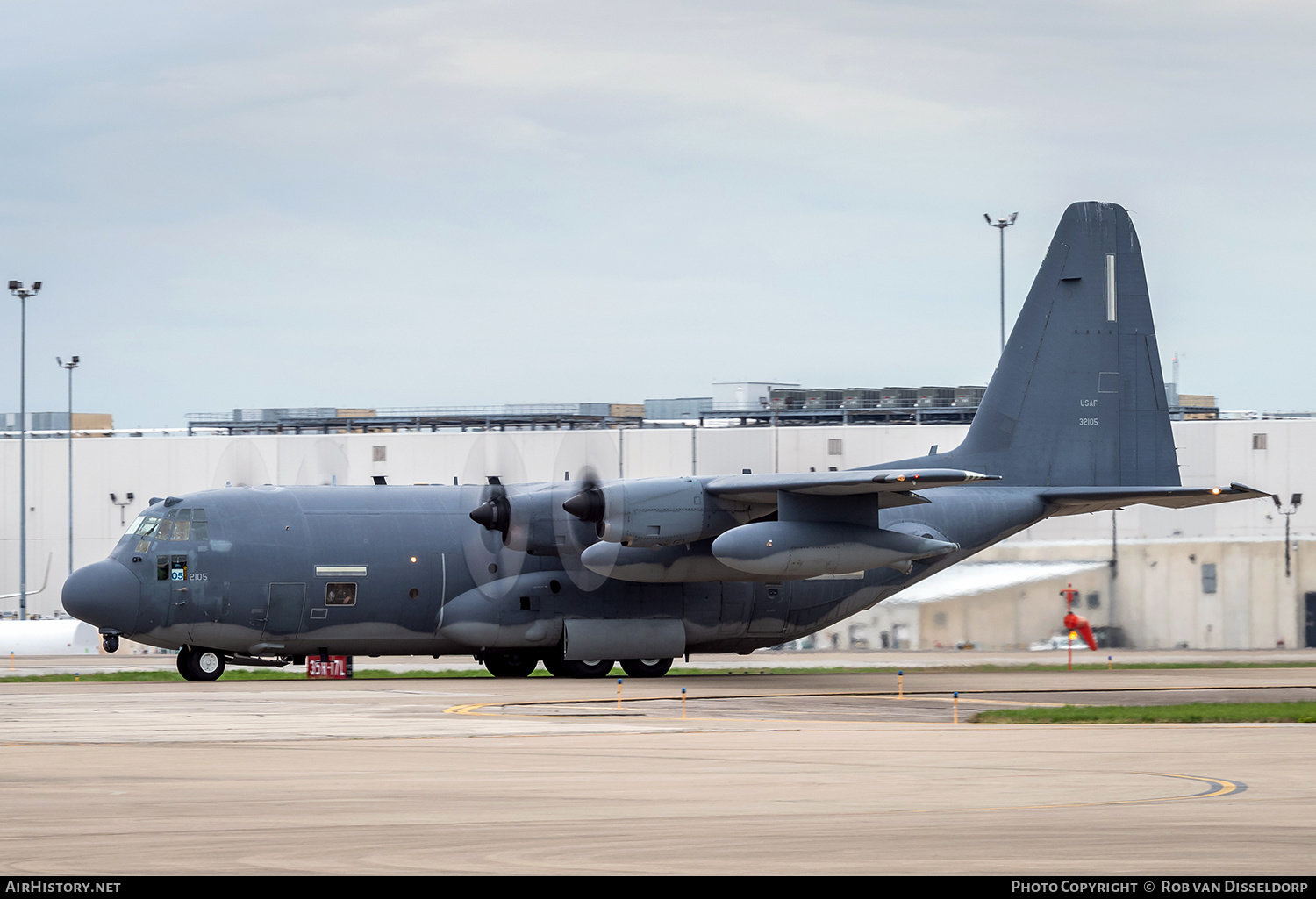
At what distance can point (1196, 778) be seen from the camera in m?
15.9

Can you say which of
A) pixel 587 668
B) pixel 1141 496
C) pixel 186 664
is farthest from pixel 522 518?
pixel 1141 496

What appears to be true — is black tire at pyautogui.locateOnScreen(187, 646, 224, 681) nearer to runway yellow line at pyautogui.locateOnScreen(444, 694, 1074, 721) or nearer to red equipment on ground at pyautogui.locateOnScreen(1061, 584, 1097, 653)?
runway yellow line at pyautogui.locateOnScreen(444, 694, 1074, 721)

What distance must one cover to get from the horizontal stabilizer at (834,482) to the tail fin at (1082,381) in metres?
5.62

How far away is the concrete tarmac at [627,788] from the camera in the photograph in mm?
10797

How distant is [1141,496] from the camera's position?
113 feet

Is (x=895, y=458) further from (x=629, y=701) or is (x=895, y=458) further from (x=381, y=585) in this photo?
(x=629, y=701)

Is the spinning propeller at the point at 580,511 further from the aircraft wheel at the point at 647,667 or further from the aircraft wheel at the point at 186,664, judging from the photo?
the aircraft wheel at the point at 186,664

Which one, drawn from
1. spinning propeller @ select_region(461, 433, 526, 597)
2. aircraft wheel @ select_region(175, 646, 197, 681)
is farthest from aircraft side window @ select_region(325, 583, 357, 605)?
aircraft wheel @ select_region(175, 646, 197, 681)

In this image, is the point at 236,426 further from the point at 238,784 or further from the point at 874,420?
the point at 238,784

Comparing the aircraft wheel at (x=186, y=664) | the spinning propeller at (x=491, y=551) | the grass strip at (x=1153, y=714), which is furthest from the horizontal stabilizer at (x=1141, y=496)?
the aircraft wheel at (x=186, y=664)

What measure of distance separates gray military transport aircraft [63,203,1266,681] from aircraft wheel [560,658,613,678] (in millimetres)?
57

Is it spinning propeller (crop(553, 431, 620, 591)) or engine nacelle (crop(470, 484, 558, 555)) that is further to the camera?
engine nacelle (crop(470, 484, 558, 555))

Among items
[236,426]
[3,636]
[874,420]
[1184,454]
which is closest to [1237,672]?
[1184,454]

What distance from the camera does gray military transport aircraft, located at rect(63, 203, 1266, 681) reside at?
32.8 metres
